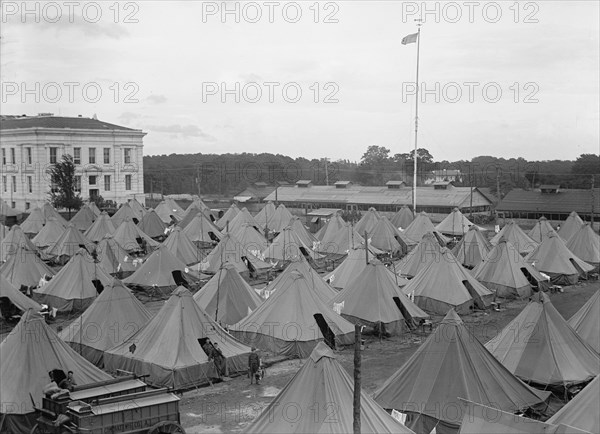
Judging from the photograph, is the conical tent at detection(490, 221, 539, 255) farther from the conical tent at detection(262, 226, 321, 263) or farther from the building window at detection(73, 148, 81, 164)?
Result: the building window at detection(73, 148, 81, 164)

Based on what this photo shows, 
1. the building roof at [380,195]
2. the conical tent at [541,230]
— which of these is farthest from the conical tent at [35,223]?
the conical tent at [541,230]

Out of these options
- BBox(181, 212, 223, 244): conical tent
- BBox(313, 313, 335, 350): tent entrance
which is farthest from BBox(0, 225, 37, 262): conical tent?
BBox(313, 313, 335, 350): tent entrance

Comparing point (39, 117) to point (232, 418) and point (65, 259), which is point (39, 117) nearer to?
point (65, 259)

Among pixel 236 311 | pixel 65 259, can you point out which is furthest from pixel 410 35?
pixel 236 311

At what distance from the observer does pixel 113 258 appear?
3041cm

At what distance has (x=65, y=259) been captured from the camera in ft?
118

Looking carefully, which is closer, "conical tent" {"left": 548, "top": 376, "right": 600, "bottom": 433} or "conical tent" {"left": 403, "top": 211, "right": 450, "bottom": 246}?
"conical tent" {"left": 548, "top": 376, "right": 600, "bottom": 433}

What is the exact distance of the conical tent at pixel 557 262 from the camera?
102 ft

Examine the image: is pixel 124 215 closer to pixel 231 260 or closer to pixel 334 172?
pixel 231 260

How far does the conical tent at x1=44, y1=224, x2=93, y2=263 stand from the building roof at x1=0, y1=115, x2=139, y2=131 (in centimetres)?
2413

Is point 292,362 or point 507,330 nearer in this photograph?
point 507,330

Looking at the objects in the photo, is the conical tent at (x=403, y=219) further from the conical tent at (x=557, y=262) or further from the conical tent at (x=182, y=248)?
Result: the conical tent at (x=182, y=248)

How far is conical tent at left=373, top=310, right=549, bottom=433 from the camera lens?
44.0 feet

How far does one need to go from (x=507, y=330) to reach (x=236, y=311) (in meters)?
8.28
